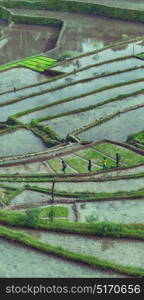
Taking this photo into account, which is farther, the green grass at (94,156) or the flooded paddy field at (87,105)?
the flooded paddy field at (87,105)

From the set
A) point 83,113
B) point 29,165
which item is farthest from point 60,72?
point 29,165

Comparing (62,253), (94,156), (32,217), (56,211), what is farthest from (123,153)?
(62,253)

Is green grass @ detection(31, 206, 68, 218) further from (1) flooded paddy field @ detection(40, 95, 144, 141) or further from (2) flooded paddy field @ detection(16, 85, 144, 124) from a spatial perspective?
(2) flooded paddy field @ detection(16, 85, 144, 124)

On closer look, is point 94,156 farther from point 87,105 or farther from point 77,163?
point 87,105

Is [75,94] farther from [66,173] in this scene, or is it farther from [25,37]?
[25,37]

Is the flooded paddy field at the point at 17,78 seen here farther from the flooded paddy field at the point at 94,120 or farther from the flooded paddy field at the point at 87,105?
the flooded paddy field at the point at 94,120

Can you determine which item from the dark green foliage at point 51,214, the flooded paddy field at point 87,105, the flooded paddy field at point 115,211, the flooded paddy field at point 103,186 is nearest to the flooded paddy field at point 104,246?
the dark green foliage at point 51,214
